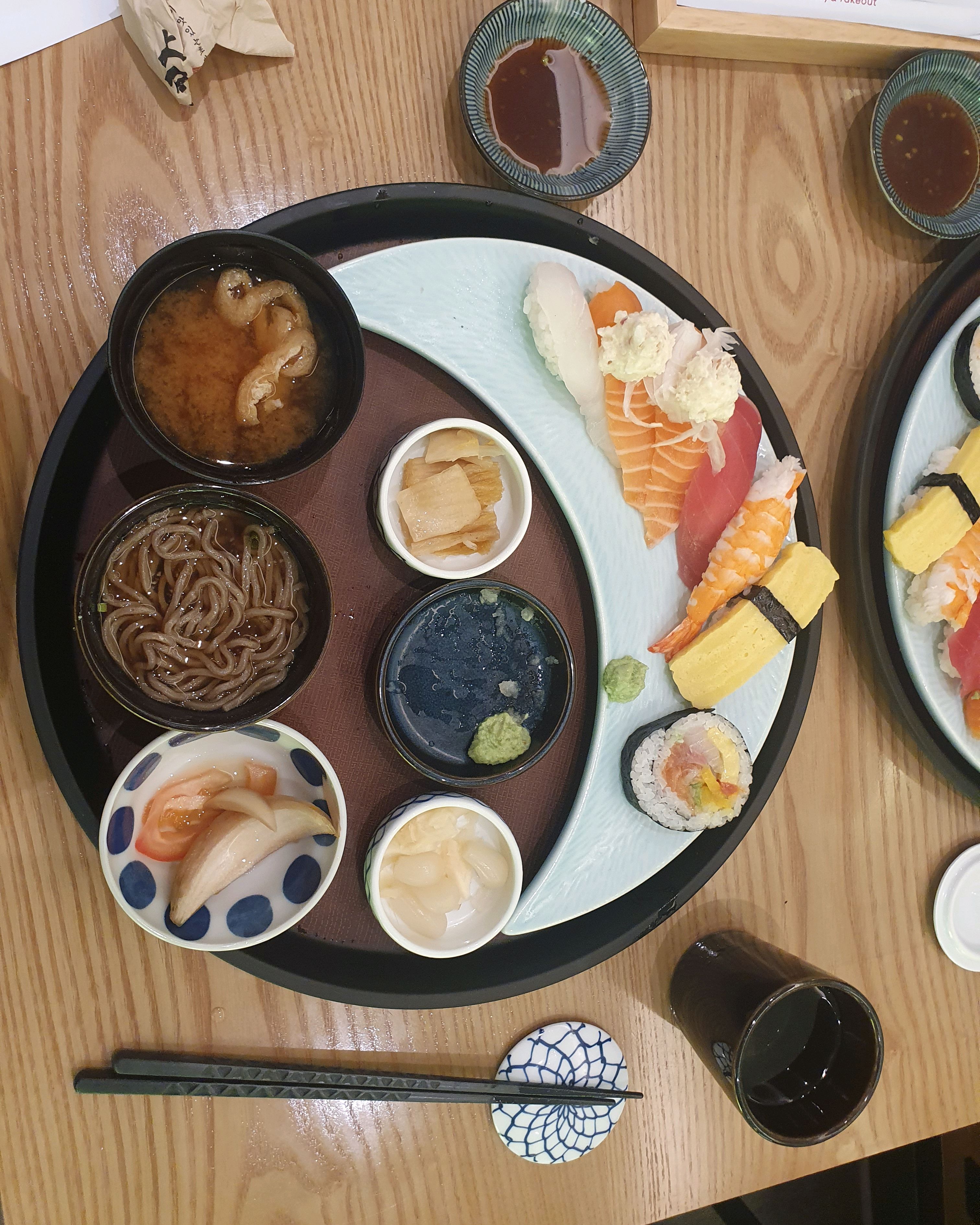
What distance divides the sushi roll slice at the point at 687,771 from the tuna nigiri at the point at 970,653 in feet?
2.27

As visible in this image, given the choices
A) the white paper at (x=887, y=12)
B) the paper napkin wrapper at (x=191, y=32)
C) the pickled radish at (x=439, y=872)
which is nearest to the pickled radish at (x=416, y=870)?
the pickled radish at (x=439, y=872)

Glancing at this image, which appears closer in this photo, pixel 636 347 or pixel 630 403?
pixel 636 347

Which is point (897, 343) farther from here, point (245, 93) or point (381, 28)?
point (245, 93)

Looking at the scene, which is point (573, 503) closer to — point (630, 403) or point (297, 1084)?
point (630, 403)

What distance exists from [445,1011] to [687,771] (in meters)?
0.85

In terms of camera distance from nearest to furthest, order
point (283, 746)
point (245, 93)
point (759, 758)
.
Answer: point (283, 746) < point (245, 93) < point (759, 758)

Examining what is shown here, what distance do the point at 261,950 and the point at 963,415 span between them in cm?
228

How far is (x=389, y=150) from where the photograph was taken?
200cm

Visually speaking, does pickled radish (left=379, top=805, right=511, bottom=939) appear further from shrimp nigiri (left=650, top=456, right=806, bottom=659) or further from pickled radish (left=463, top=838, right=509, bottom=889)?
shrimp nigiri (left=650, top=456, right=806, bottom=659)

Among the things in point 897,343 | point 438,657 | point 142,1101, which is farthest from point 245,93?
point 142,1101

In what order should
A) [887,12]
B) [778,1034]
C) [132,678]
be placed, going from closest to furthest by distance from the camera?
1. [132,678]
2. [778,1034]
3. [887,12]

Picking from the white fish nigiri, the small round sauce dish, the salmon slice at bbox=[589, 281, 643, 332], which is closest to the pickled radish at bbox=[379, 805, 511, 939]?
the white fish nigiri

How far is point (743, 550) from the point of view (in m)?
2.02

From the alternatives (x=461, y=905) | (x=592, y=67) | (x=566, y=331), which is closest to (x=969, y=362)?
(x=566, y=331)
